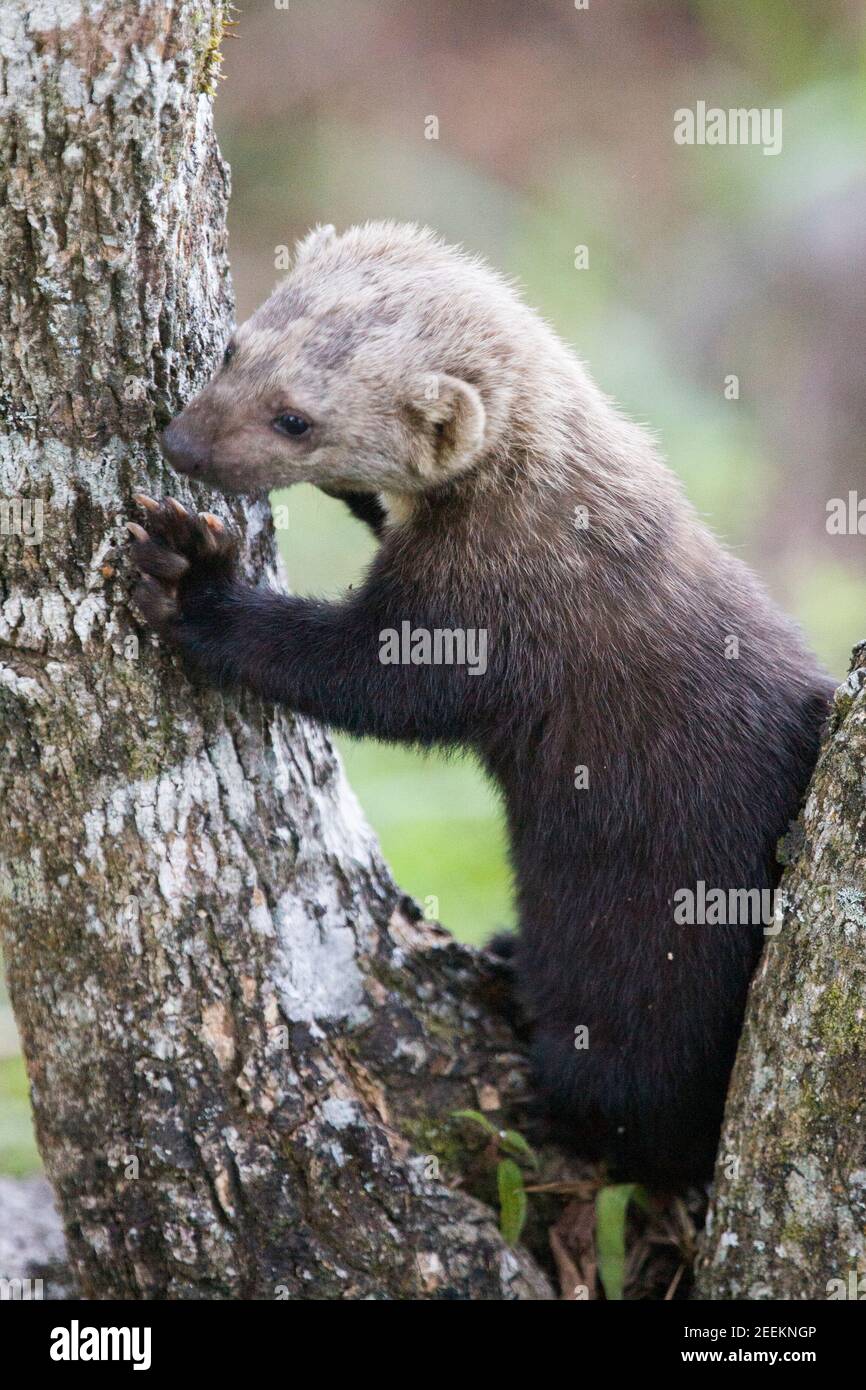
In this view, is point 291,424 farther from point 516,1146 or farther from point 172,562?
point 516,1146

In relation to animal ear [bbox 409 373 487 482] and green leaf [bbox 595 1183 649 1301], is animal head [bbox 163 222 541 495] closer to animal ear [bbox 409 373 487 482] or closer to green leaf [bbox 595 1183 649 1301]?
animal ear [bbox 409 373 487 482]

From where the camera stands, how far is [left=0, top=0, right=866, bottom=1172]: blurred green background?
13547 mm

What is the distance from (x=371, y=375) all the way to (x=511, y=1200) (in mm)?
3105

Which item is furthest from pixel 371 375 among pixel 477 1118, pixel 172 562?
pixel 477 1118

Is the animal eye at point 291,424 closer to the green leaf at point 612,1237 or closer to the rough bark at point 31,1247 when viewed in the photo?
the green leaf at point 612,1237

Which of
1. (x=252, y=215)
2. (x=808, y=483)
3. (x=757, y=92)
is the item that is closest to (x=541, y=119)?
(x=757, y=92)

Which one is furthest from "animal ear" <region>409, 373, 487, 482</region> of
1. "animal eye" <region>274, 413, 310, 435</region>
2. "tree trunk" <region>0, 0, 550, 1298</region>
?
"tree trunk" <region>0, 0, 550, 1298</region>

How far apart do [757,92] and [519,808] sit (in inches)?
489

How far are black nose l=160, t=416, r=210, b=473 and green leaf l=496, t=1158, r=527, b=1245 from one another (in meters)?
2.85

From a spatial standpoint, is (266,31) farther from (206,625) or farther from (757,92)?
(206,625)

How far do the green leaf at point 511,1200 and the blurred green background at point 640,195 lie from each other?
23.5 feet

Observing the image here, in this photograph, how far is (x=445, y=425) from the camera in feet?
16.7

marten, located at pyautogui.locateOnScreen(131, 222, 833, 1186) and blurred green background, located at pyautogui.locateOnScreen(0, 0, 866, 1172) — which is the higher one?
blurred green background, located at pyautogui.locateOnScreen(0, 0, 866, 1172)

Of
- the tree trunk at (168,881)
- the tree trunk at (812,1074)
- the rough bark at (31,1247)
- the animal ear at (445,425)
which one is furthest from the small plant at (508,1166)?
the animal ear at (445,425)
